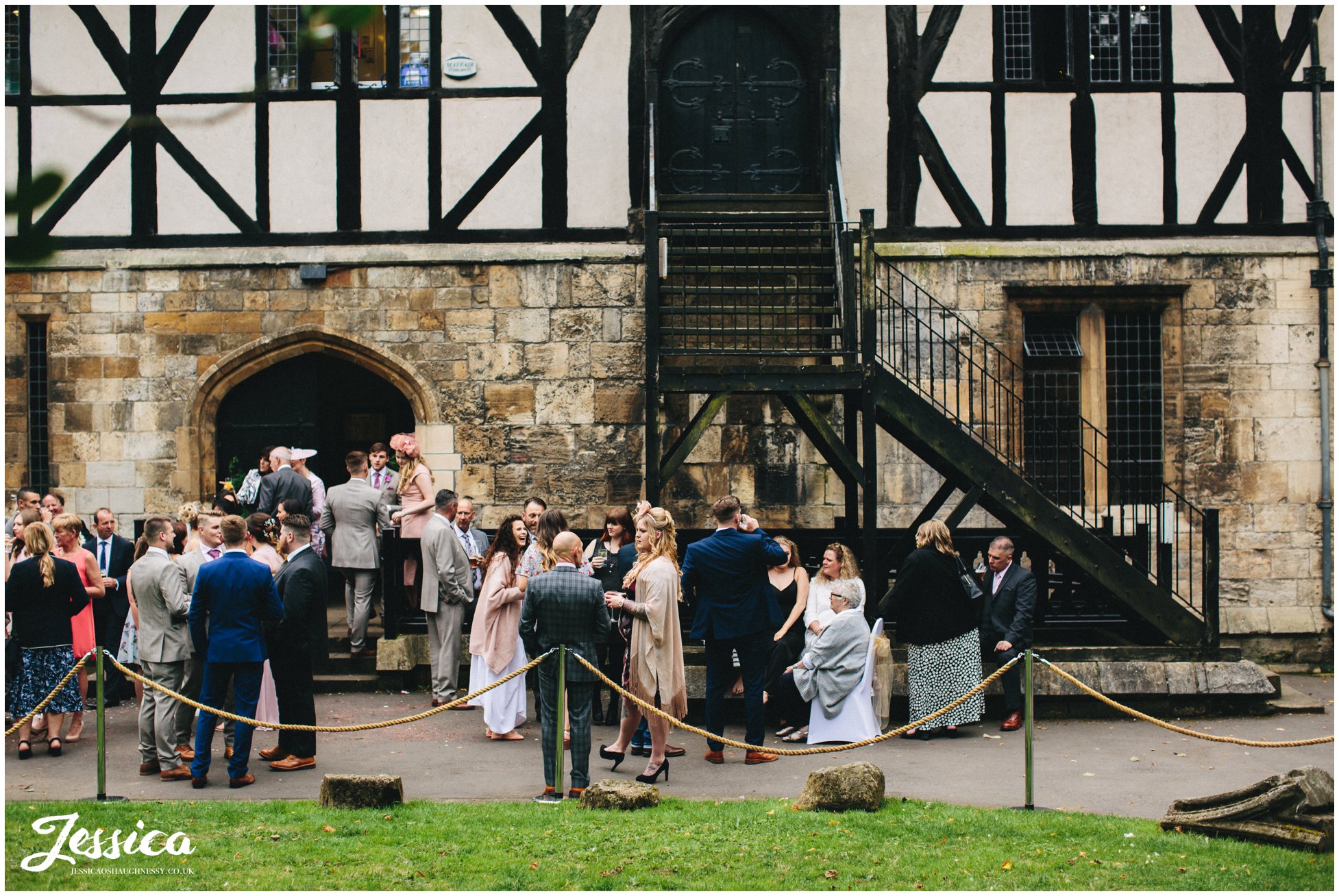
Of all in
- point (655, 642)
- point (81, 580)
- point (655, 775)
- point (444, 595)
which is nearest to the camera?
point (655, 775)

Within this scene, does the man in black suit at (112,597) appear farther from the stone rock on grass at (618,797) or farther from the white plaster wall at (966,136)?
the white plaster wall at (966,136)

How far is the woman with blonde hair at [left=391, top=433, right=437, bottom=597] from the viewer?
1122 cm

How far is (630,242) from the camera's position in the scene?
13.2 meters

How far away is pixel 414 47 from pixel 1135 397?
8314 mm

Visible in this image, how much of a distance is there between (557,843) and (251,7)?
1011cm

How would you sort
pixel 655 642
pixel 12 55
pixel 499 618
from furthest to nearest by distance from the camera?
pixel 12 55 < pixel 499 618 < pixel 655 642

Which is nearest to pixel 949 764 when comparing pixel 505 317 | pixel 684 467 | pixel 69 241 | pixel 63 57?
pixel 684 467

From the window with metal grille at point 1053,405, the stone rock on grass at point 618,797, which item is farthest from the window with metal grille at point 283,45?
the stone rock on grass at point 618,797

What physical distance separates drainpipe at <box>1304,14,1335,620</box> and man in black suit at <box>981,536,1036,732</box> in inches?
195

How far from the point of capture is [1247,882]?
19.5 feet

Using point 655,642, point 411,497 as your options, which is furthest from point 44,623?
point 655,642

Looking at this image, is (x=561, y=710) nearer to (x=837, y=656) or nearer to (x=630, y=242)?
(x=837, y=656)

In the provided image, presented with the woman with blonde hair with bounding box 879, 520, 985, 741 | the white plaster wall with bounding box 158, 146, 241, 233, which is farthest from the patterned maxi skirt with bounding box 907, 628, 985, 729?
the white plaster wall with bounding box 158, 146, 241, 233

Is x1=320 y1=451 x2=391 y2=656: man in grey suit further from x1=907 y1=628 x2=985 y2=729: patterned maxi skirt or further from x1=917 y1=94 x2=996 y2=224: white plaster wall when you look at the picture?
x1=917 y1=94 x2=996 y2=224: white plaster wall
